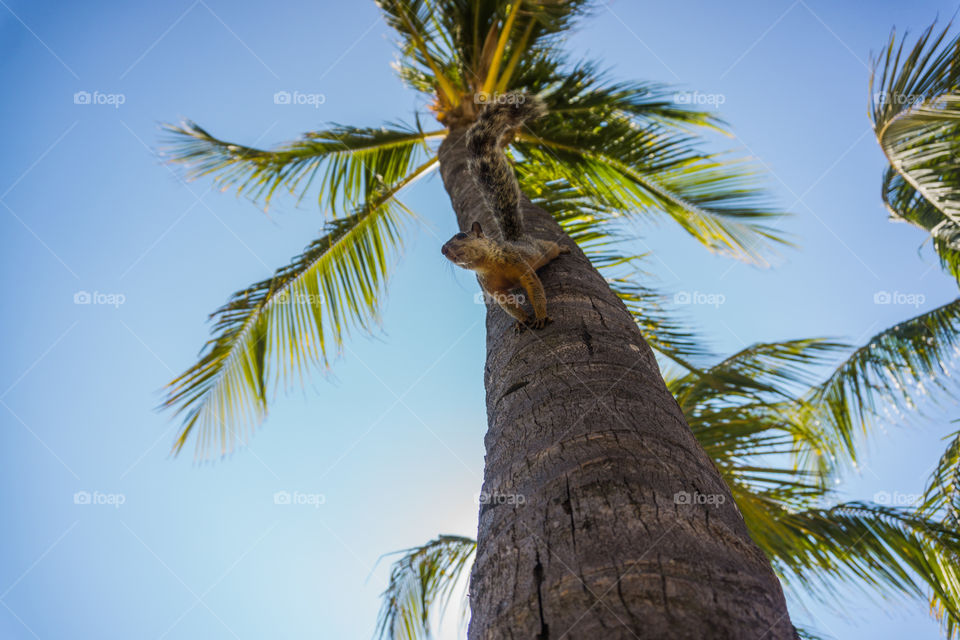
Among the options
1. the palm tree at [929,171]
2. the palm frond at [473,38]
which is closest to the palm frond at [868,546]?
the palm tree at [929,171]

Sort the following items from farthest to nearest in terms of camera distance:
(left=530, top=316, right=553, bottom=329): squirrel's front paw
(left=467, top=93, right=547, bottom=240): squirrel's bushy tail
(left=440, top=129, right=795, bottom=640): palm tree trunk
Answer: (left=467, top=93, right=547, bottom=240): squirrel's bushy tail
(left=530, top=316, right=553, bottom=329): squirrel's front paw
(left=440, top=129, right=795, bottom=640): palm tree trunk

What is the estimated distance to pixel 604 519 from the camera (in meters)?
1.09

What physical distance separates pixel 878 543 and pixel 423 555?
3.01 meters

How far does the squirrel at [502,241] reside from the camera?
2354mm

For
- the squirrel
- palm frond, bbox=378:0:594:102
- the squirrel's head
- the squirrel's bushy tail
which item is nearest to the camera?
the squirrel

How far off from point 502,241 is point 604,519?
179cm

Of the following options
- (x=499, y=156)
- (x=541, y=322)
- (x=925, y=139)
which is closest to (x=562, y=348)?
(x=541, y=322)

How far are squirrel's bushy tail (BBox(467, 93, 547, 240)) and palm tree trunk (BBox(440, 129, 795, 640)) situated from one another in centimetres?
146

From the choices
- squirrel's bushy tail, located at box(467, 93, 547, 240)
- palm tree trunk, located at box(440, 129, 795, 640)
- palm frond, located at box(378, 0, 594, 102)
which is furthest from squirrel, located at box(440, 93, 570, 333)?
palm frond, located at box(378, 0, 594, 102)

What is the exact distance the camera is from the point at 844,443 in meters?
5.16

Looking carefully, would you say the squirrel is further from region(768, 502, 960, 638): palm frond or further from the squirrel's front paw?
region(768, 502, 960, 638): palm frond

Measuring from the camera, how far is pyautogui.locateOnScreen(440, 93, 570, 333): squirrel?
7.72 ft

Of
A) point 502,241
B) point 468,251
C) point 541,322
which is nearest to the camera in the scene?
point 541,322

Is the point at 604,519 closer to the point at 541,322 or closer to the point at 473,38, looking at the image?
the point at 541,322
